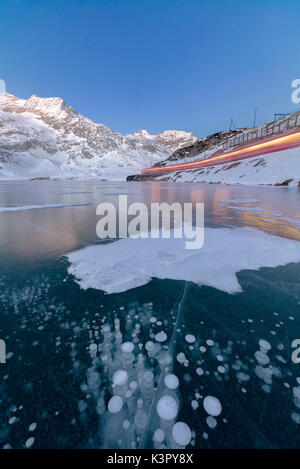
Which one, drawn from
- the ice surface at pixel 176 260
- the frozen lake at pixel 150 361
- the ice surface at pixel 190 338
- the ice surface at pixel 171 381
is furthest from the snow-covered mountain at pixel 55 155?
the ice surface at pixel 171 381

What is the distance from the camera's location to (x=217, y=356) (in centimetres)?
157

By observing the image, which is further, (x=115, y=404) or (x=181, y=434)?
(x=115, y=404)

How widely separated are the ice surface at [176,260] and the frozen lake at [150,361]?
0.07 m

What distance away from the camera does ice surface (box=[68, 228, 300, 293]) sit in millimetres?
2814

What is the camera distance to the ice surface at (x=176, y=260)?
2.81m

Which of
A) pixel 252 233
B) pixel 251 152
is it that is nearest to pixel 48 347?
pixel 252 233

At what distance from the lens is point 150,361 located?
1515mm

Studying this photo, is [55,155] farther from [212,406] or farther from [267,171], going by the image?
[212,406]

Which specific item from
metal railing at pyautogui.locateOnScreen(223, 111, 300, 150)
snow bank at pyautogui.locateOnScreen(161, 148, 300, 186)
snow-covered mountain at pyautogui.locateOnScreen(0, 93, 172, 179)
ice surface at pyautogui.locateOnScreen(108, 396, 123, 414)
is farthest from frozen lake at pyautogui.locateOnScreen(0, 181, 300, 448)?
snow-covered mountain at pyautogui.locateOnScreen(0, 93, 172, 179)

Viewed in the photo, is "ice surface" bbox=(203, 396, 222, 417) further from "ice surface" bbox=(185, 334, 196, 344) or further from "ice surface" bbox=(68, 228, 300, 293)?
"ice surface" bbox=(68, 228, 300, 293)

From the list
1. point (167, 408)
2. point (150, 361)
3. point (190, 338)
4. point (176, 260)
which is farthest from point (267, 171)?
point (167, 408)

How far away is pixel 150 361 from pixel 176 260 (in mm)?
2124

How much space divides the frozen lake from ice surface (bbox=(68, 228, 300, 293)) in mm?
71
